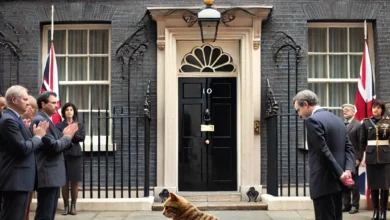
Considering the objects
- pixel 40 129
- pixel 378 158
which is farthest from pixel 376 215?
pixel 40 129

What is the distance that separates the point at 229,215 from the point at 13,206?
15.7ft

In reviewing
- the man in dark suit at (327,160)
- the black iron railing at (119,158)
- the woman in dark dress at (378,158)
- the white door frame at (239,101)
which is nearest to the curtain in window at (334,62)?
the white door frame at (239,101)

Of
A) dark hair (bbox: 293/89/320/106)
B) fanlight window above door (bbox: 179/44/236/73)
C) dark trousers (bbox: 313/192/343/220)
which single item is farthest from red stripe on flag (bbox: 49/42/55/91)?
dark trousers (bbox: 313/192/343/220)

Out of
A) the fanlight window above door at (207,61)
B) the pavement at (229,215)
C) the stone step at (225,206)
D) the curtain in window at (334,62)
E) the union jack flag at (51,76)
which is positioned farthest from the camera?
the curtain in window at (334,62)

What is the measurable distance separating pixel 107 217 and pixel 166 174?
189 centimetres

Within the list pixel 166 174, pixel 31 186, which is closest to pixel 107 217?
pixel 166 174

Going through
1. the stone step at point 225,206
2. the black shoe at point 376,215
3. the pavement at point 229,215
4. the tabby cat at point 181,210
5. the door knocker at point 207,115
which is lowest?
the pavement at point 229,215

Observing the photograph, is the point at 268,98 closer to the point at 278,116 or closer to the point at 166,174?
the point at 278,116

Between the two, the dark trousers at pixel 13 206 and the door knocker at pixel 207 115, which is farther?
the door knocker at pixel 207 115

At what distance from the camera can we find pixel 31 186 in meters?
6.11

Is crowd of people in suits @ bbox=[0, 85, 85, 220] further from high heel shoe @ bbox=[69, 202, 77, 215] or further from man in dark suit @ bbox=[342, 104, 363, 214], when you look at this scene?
man in dark suit @ bbox=[342, 104, 363, 214]

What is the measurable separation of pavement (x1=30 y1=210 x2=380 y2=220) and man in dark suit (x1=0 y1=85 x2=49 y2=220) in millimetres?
3752

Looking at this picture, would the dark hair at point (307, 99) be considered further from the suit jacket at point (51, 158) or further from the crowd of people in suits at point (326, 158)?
the suit jacket at point (51, 158)

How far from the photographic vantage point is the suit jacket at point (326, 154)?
6.04 meters
